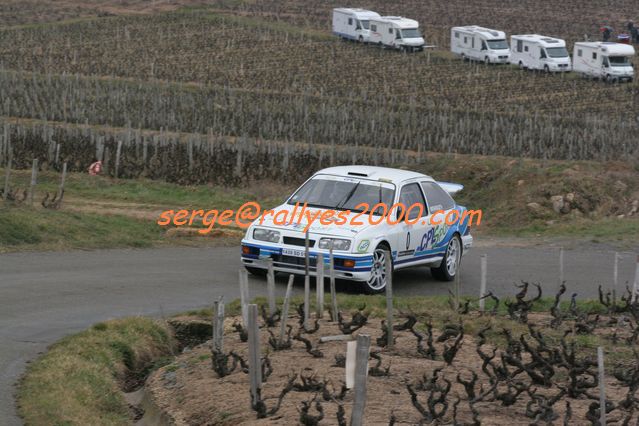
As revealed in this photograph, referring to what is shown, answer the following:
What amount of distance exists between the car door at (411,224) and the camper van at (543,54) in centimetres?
4753

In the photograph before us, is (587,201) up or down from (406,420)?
down

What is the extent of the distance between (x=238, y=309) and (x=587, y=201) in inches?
583

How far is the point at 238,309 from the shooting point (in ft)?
50.8

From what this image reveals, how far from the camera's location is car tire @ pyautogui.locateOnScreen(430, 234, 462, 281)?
1905cm

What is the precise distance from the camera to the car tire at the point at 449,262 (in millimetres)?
19047

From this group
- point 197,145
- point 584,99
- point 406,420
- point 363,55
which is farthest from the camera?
point 363,55

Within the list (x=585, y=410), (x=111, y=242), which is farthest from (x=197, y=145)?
(x=585, y=410)

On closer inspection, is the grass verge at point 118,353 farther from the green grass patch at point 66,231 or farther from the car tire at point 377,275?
the green grass patch at point 66,231

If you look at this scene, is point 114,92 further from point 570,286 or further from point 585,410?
point 585,410

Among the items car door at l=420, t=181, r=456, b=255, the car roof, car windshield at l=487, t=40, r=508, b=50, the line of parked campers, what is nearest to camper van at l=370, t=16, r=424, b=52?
the line of parked campers

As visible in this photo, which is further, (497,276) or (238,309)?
(497,276)

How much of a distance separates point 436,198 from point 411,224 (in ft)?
4.01

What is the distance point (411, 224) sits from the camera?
1817 centimetres

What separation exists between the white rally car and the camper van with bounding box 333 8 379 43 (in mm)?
54550
